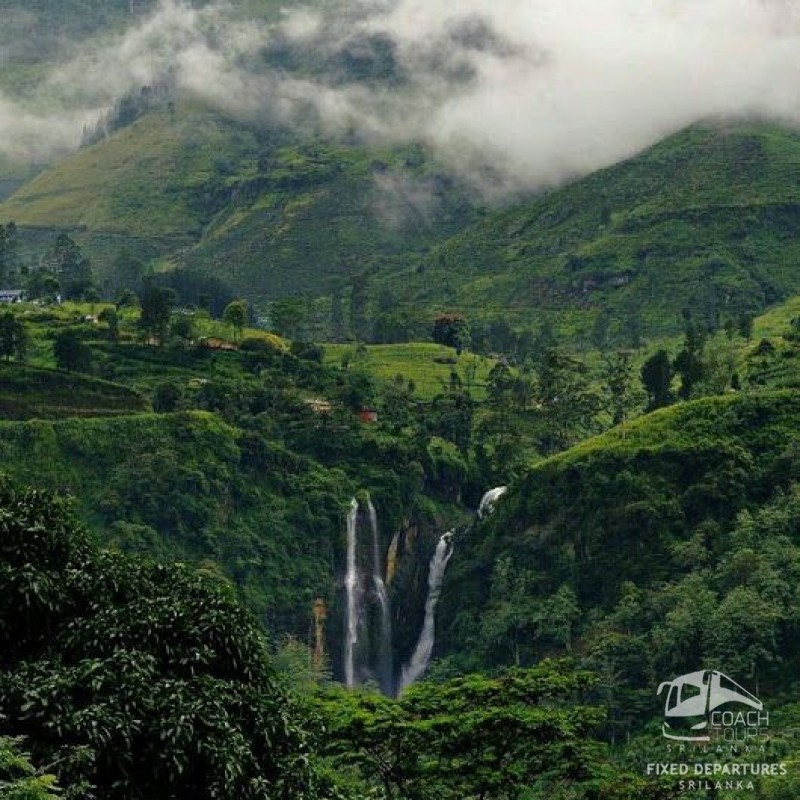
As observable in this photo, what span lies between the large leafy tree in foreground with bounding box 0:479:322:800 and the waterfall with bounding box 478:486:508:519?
242 ft

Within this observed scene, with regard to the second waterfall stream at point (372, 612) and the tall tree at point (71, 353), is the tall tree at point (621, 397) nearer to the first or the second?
the second waterfall stream at point (372, 612)

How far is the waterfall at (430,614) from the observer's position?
298 ft

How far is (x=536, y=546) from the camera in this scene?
3526 inches

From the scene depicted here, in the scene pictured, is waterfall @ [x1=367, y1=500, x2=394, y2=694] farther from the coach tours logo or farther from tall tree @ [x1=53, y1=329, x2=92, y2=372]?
the coach tours logo

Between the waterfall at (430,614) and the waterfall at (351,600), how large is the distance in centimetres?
349

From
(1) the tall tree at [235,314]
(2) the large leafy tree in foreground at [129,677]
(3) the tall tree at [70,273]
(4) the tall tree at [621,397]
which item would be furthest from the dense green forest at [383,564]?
(3) the tall tree at [70,273]

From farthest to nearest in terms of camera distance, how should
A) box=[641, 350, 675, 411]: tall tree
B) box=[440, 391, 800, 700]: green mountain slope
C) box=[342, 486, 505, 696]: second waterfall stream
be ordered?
A: box=[641, 350, 675, 411]: tall tree, box=[342, 486, 505, 696]: second waterfall stream, box=[440, 391, 800, 700]: green mountain slope

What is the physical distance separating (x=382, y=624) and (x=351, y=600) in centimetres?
250

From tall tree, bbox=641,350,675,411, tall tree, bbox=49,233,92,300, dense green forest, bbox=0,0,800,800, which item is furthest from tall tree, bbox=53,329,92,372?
tall tree, bbox=641,350,675,411

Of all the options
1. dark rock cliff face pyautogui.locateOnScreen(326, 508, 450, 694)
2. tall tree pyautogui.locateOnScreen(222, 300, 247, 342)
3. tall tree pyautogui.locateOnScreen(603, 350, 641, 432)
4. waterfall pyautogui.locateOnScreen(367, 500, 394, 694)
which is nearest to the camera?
dark rock cliff face pyautogui.locateOnScreen(326, 508, 450, 694)

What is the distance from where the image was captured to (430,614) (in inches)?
3723

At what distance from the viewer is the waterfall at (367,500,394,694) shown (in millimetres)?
90688

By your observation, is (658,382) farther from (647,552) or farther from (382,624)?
(382,624)

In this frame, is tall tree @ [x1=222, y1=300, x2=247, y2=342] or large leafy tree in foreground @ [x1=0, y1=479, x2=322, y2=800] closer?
large leafy tree in foreground @ [x1=0, y1=479, x2=322, y2=800]
